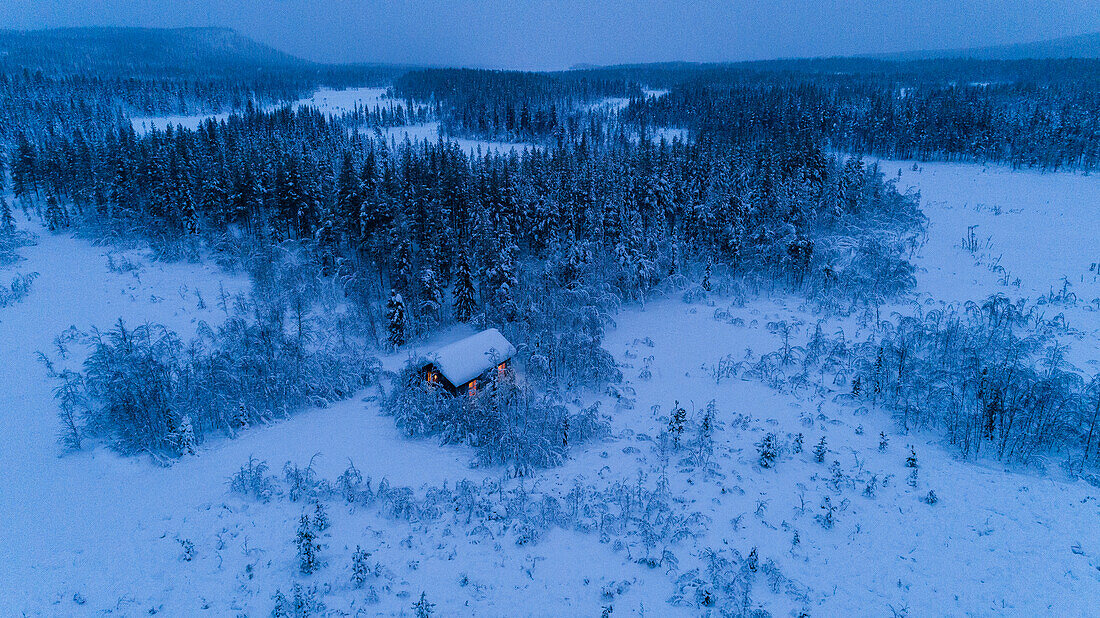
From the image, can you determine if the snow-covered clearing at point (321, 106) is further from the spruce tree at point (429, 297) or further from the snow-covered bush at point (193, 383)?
the spruce tree at point (429, 297)

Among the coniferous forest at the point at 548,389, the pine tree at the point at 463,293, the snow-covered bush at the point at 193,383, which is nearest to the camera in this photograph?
the coniferous forest at the point at 548,389

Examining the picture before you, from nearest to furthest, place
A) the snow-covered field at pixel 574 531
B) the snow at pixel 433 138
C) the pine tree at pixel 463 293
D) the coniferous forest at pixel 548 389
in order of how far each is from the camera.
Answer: the snow-covered field at pixel 574 531 < the coniferous forest at pixel 548 389 < the pine tree at pixel 463 293 < the snow at pixel 433 138

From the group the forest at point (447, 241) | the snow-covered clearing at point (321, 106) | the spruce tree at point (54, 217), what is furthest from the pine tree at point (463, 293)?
the snow-covered clearing at point (321, 106)

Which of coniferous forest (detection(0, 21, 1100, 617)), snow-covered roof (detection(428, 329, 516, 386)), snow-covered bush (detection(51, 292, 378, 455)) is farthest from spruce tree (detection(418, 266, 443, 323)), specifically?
snow-covered roof (detection(428, 329, 516, 386))

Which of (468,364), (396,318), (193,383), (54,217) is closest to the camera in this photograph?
(193,383)

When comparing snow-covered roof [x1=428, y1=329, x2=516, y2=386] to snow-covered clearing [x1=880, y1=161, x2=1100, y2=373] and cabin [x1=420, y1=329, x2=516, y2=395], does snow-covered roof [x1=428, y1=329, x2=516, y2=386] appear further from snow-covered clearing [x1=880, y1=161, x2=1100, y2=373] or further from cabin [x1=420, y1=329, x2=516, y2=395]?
snow-covered clearing [x1=880, y1=161, x2=1100, y2=373]

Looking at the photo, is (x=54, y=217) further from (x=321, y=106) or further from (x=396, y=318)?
(x=321, y=106)

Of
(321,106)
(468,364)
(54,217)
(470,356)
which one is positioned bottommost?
(468,364)

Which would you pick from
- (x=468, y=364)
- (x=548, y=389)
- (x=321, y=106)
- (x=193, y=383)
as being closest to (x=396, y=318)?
(x=468, y=364)
